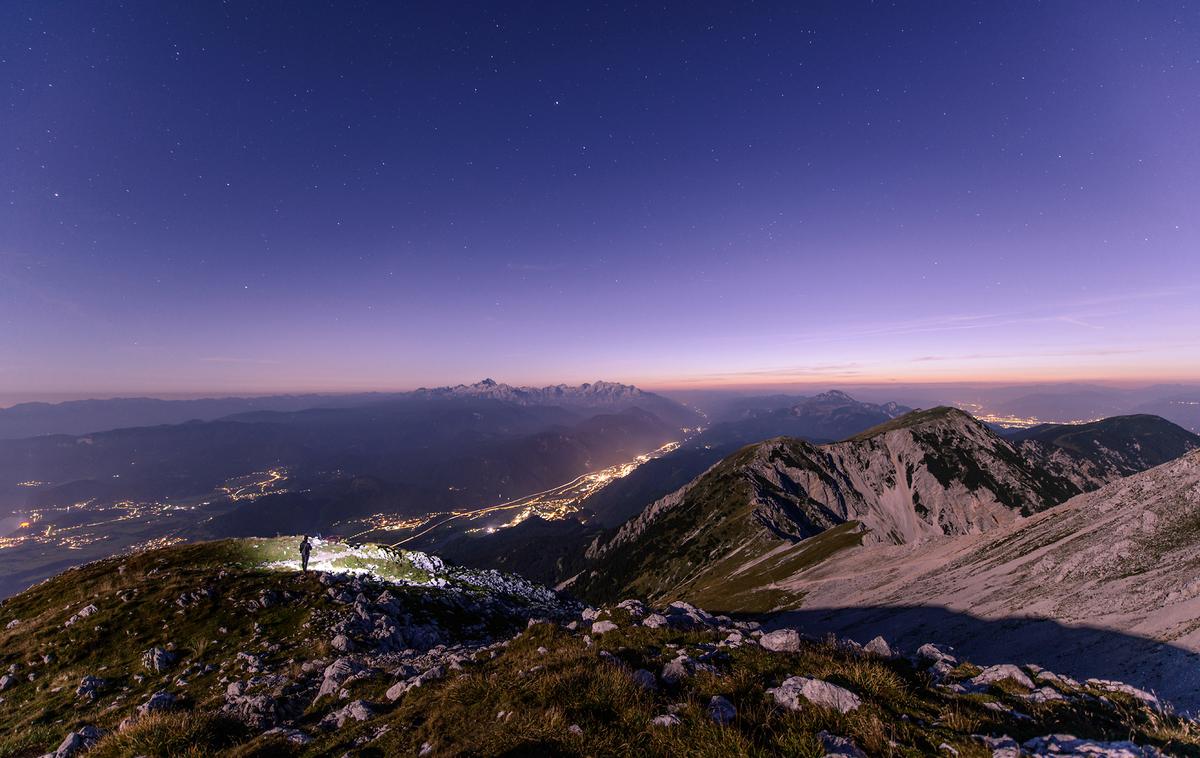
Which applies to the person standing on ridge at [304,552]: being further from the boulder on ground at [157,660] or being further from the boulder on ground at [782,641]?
the boulder on ground at [782,641]

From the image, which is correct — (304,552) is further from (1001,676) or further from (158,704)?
(1001,676)

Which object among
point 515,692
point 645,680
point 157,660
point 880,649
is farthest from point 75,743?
point 880,649

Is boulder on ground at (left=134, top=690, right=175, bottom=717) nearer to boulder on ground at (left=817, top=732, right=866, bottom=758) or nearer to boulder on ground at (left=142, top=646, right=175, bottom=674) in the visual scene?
boulder on ground at (left=142, top=646, right=175, bottom=674)

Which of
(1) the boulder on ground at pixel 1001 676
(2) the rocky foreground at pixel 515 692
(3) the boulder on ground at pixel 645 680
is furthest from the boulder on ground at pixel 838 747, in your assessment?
(1) the boulder on ground at pixel 1001 676

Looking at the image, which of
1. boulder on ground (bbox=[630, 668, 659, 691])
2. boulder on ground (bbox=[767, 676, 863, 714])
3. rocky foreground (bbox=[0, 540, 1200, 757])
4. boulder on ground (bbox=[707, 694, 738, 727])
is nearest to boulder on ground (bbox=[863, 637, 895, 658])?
rocky foreground (bbox=[0, 540, 1200, 757])

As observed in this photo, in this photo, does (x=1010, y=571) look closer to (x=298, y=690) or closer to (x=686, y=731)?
(x=686, y=731)

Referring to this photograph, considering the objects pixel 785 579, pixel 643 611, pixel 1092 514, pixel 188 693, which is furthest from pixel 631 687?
pixel 785 579
